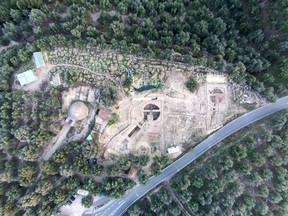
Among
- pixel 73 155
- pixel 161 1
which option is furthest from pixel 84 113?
pixel 161 1

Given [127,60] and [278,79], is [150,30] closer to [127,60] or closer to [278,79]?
[127,60]

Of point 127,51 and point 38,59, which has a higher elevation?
point 127,51

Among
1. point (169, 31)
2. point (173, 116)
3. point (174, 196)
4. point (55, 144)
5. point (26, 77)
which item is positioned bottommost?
point (174, 196)

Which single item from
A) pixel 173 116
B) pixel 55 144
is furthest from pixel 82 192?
pixel 173 116

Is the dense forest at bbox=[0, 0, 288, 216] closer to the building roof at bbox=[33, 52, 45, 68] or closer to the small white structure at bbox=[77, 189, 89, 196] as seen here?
the building roof at bbox=[33, 52, 45, 68]

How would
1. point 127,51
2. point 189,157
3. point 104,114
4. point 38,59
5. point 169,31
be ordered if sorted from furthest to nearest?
point 189,157 → point 169,31 → point 127,51 → point 104,114 → point 38,59

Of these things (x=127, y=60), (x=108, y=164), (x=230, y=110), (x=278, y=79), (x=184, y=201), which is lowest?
(x=184, y=201)

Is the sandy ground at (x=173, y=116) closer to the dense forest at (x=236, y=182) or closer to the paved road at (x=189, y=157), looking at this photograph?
the paved road at (x=189, y=157)

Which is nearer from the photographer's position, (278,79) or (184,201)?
(184,201)

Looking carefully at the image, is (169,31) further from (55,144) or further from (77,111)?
(55,144)
